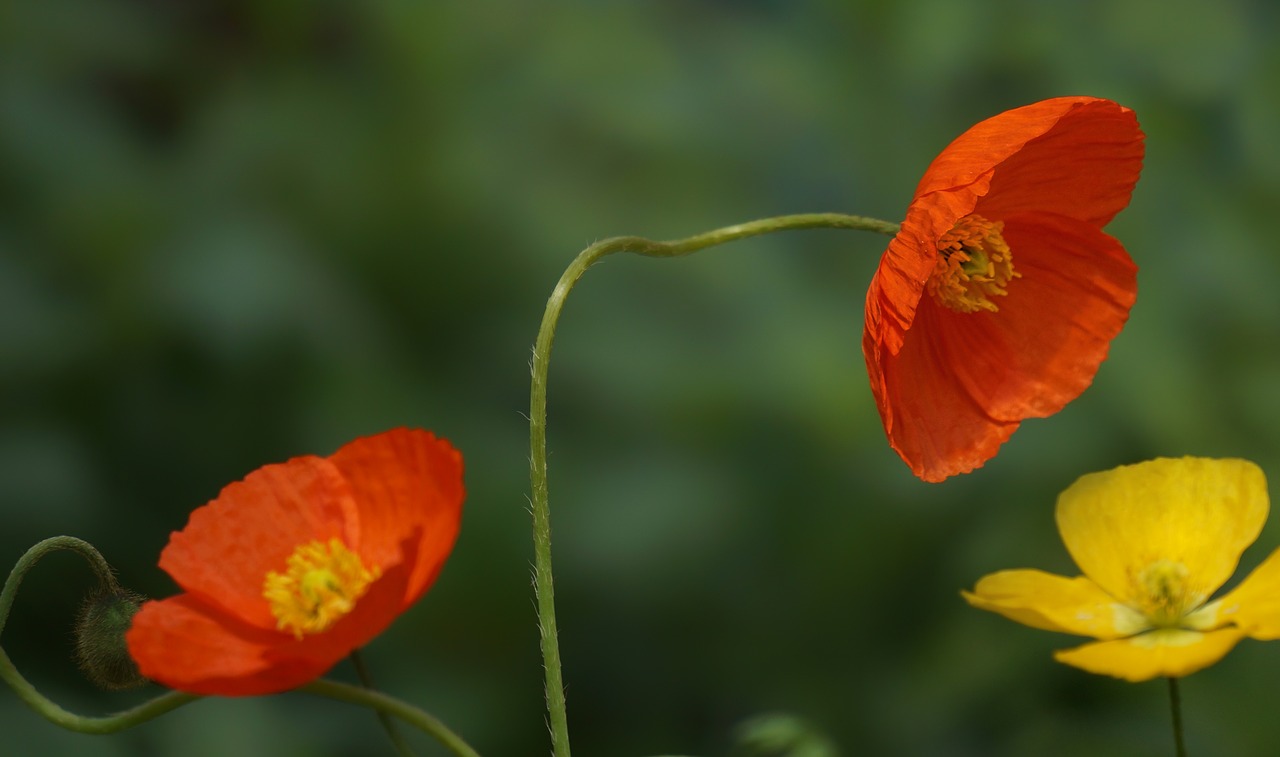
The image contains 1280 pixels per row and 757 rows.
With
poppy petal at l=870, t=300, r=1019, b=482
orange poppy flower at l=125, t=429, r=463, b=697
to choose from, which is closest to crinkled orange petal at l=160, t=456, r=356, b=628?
orange poppy flower at l=125, t=429, r=463, b=697

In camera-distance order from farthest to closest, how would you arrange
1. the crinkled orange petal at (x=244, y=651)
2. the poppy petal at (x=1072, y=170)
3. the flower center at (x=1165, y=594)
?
the poppy petal at (x=1072, y=170)
the flower center at (x=1165, y=594)
the crinkled orange petal at (x=244, y=651)

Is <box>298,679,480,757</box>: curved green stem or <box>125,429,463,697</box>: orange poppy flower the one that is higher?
<box>125,429,463,697</box>: orange poppy flower

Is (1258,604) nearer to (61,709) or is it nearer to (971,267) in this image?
(971,267)

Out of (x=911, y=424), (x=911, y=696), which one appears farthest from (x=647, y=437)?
(x=911, y=424)

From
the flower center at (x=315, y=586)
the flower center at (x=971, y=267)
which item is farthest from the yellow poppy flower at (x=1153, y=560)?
the flower center at (x=315, y=586)

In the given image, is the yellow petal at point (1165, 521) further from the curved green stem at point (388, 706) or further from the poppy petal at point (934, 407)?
the curved green stem at point (388, 706)

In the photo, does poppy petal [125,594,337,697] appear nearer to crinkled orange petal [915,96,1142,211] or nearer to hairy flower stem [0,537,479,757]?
hairy flower stem [0,537,479,757]
